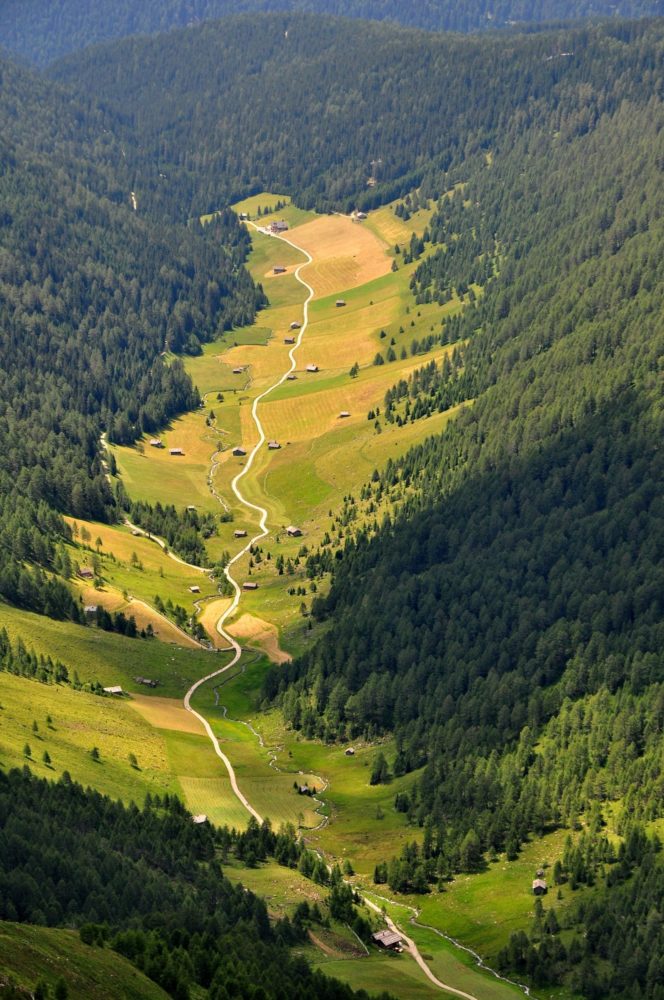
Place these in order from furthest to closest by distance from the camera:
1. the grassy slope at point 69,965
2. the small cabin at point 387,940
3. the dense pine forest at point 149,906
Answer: the small cabin at point 387,940
the dense pine forest at point 149,906
the grassy slope at point 69,965

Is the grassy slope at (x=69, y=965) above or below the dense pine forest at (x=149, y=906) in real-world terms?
above

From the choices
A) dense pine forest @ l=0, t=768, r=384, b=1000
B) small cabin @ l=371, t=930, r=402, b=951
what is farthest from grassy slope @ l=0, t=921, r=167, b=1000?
small cabin @ l=371, t=930, r=402, b=951

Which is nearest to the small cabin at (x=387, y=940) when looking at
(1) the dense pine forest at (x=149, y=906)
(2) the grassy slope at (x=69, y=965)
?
(1) the dense pine forest at (x=149, y=906)

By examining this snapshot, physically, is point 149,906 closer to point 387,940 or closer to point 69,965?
point 387,940

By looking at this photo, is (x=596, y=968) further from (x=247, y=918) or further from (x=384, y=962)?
(x=247, y=918)

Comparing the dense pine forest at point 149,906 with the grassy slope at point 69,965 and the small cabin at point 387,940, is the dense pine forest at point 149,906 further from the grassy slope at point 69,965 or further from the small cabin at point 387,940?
the small cabin at point 387,940

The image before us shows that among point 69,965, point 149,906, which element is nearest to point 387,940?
point 149,906

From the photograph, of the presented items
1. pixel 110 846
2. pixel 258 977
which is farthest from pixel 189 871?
pixel 258 977
